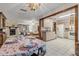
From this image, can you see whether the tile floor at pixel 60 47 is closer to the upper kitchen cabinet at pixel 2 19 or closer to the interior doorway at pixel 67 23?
the interior doorway at pixel 67 23

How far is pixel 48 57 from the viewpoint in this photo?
81.7 inches

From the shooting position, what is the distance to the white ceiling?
198cm

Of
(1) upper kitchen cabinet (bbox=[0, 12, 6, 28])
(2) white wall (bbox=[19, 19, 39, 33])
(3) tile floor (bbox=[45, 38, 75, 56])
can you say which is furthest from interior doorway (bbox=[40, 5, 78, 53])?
(1) upper kitchen cabinet (bbox=[0, 12, 6, 28])

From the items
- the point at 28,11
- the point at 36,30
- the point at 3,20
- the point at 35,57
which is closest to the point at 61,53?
the point at 35,57

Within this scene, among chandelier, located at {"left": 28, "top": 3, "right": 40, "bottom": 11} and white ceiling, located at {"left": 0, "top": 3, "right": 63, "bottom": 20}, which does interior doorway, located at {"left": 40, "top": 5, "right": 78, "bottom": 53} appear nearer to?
white ceiling, located at {"left": 0, "top": 3, "right": 63, "bottom": 20}

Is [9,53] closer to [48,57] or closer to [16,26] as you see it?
[16,26]

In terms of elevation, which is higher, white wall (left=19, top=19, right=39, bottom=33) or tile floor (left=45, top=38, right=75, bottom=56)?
white wall (left=19, top=19, right=39, bottom=33)

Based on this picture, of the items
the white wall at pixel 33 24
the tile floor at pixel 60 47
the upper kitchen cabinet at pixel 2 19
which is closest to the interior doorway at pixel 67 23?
the tile floor at pixel 60 47

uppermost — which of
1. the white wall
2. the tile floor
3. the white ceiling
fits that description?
the white ceiling

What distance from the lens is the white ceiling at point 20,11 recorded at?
1.98 metres

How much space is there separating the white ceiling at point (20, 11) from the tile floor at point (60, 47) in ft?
1.79

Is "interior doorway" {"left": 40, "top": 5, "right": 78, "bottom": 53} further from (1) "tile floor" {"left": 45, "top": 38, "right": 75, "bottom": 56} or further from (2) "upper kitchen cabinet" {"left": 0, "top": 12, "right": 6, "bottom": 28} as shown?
(2) "upper kitchen cabinet" {"left": 0, "top": 12, "right": 6, "bottom": 28}

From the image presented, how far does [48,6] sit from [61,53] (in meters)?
0.87

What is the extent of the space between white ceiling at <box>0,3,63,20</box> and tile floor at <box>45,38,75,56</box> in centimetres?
55
